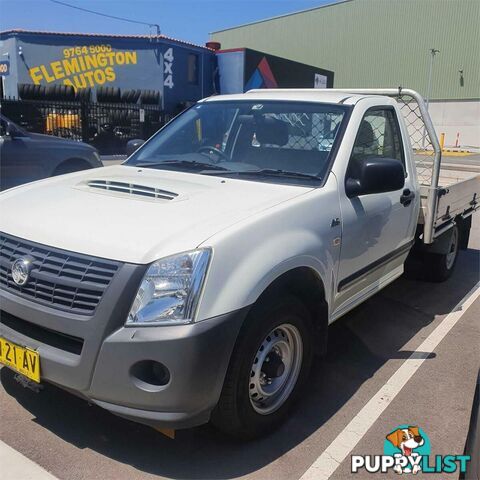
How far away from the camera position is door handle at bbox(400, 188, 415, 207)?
407cm

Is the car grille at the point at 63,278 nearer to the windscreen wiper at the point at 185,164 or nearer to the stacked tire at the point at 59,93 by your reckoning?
the windscreen wiper at the point at 185,164

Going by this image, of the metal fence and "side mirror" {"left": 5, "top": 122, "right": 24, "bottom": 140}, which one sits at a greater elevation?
the metal fence

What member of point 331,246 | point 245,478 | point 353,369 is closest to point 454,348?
point 353,369

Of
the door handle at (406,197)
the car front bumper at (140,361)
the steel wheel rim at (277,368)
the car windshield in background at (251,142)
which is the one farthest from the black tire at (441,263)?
the car front bumper at (140,361)

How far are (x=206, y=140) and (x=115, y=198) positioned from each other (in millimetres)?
1260

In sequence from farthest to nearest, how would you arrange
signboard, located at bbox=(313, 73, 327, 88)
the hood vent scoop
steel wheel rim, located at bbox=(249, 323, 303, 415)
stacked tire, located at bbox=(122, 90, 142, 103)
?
signboard, located at bbox=(313, 73, 327, 88) < stacked tire, located at bbox=(122, 90, 142, 103) < the hood vent scoop < steel wheel rim, located at bbox=(249, 323, 303, 415)

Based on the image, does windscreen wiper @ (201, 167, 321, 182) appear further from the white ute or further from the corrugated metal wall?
the corrugated metal wall

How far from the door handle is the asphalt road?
3.75ft

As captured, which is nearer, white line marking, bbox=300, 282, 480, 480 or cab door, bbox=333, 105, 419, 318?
white line marking, bbox=300, 282, 480, 480

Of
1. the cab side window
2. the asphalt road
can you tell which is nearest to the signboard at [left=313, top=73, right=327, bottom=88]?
the cab side window

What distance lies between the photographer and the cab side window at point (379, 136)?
371 cm

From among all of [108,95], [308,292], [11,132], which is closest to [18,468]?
[308,292]

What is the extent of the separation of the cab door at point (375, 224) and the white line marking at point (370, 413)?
0.60 metres

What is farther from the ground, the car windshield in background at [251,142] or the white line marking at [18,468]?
the car windshield in background at [251,142]
